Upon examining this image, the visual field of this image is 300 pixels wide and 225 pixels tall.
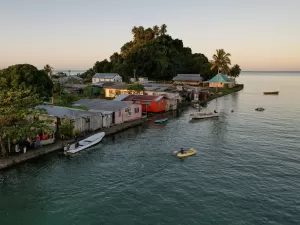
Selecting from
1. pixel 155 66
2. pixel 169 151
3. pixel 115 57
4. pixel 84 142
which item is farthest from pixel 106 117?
pixel 115 57

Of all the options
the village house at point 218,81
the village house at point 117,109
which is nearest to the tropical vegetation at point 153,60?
the village house at point 218,81

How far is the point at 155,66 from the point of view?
15325 centimetres

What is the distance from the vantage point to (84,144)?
42.2m

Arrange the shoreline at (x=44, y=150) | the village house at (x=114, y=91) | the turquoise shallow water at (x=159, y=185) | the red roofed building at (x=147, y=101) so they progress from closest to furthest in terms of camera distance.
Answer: the turquoise shallow water at (x=159, y=185)
the shoreline at (x=44, y=150)
the red roofed building at (x=147, y=101)
the village house at (x=114, y=91)

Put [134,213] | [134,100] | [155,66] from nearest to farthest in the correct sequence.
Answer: [134,213] < [134,100] < [155,66]

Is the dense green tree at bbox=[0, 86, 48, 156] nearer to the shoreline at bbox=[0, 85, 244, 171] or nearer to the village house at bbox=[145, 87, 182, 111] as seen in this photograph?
the shoreline at bbox=[0, 85, 244, 171]

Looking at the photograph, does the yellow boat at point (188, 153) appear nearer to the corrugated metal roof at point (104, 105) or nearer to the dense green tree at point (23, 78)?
→ the corrugated metal roof at point (104, 105)

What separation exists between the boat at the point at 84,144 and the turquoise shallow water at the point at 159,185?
46.5 inches

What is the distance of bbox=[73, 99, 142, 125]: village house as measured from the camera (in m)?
56.2

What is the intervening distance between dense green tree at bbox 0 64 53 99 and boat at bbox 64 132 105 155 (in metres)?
15.6

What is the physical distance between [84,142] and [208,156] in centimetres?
1938

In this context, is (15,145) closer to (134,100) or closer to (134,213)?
(134,213)

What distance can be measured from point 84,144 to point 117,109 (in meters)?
16.0

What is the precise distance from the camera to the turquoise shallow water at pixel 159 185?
2516 centimetres
